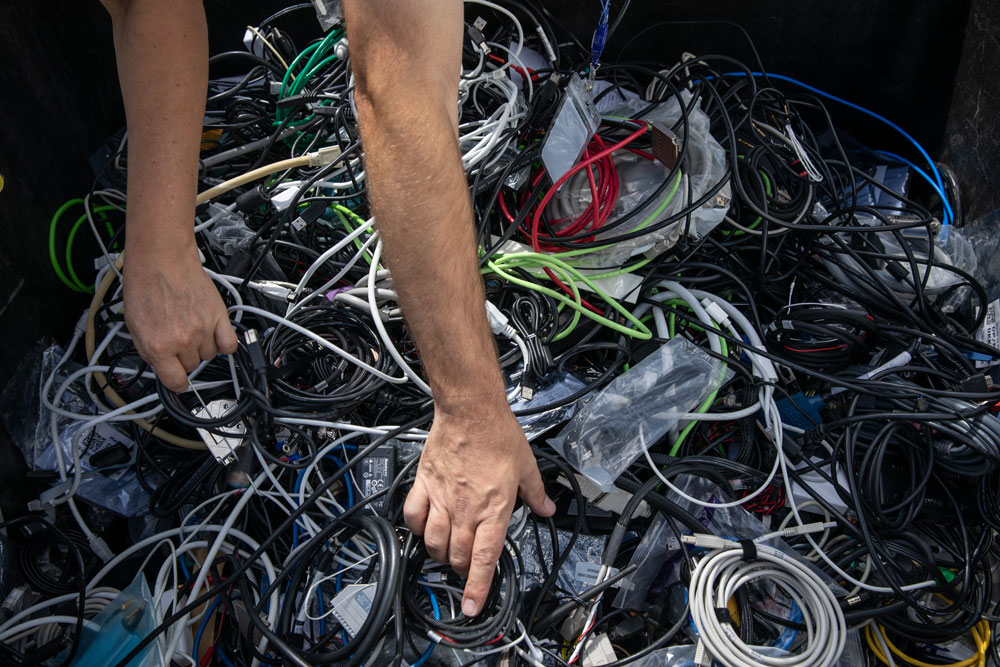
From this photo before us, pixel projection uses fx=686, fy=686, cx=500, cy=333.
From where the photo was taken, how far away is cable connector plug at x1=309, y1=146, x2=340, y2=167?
130cm

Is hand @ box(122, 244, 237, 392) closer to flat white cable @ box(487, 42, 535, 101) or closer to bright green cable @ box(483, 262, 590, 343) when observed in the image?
bright green cable @ box(483, 262, 590, 343)

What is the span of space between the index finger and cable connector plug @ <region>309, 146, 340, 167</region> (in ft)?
2.64

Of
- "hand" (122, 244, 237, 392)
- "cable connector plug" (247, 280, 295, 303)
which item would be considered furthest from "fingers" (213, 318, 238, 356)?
"cable connector plug" (247, 280, 295, 303)

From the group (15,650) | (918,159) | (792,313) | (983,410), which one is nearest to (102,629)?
(15,650)

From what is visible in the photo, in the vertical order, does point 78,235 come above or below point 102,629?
above

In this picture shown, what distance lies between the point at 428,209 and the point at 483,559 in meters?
0.42

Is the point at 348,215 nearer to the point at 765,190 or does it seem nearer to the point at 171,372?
the point at 171,372

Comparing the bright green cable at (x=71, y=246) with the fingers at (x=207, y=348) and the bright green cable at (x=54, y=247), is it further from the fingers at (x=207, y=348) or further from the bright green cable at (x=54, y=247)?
the fingers at (x=207, y=348)

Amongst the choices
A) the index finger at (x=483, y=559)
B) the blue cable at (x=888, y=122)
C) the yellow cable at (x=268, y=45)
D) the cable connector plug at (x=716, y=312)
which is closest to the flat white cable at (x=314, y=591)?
the index finger at (x=483, y=559)

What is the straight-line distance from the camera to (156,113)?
0.96 m

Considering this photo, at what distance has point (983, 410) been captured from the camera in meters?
1.08

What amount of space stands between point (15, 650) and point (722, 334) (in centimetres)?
120

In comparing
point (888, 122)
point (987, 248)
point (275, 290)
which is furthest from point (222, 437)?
point (888, 122)

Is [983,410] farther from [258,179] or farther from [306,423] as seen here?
[258,179]
